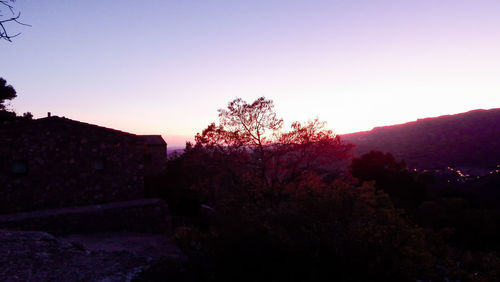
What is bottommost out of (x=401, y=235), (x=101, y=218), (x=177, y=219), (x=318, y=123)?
(x=177, y=219)

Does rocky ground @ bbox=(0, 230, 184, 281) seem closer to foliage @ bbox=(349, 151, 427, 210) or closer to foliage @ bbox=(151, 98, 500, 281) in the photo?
foliage @ bbox=(151, 98, 500, 281)

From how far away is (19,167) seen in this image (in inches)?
486

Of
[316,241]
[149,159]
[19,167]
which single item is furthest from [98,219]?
[149,159]

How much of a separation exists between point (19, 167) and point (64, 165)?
1440 millimetres

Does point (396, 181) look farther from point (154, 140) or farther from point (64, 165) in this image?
point (154, 140)

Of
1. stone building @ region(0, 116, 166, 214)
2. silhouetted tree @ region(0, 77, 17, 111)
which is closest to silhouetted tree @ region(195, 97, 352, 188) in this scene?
stone building @ region(0, 116, 166, 214)

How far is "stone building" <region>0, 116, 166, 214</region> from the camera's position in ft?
40.1

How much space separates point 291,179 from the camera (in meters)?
17.6

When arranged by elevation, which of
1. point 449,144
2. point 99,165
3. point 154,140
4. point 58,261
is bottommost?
point 58,261

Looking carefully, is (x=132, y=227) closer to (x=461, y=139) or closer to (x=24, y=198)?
(x=24, y=198)

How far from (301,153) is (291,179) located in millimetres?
1502

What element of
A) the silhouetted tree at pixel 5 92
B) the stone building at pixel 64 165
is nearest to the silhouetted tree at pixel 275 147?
the stone building at pixel 64 165

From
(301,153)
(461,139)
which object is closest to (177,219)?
(301,153)

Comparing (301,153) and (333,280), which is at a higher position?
(301,153)
